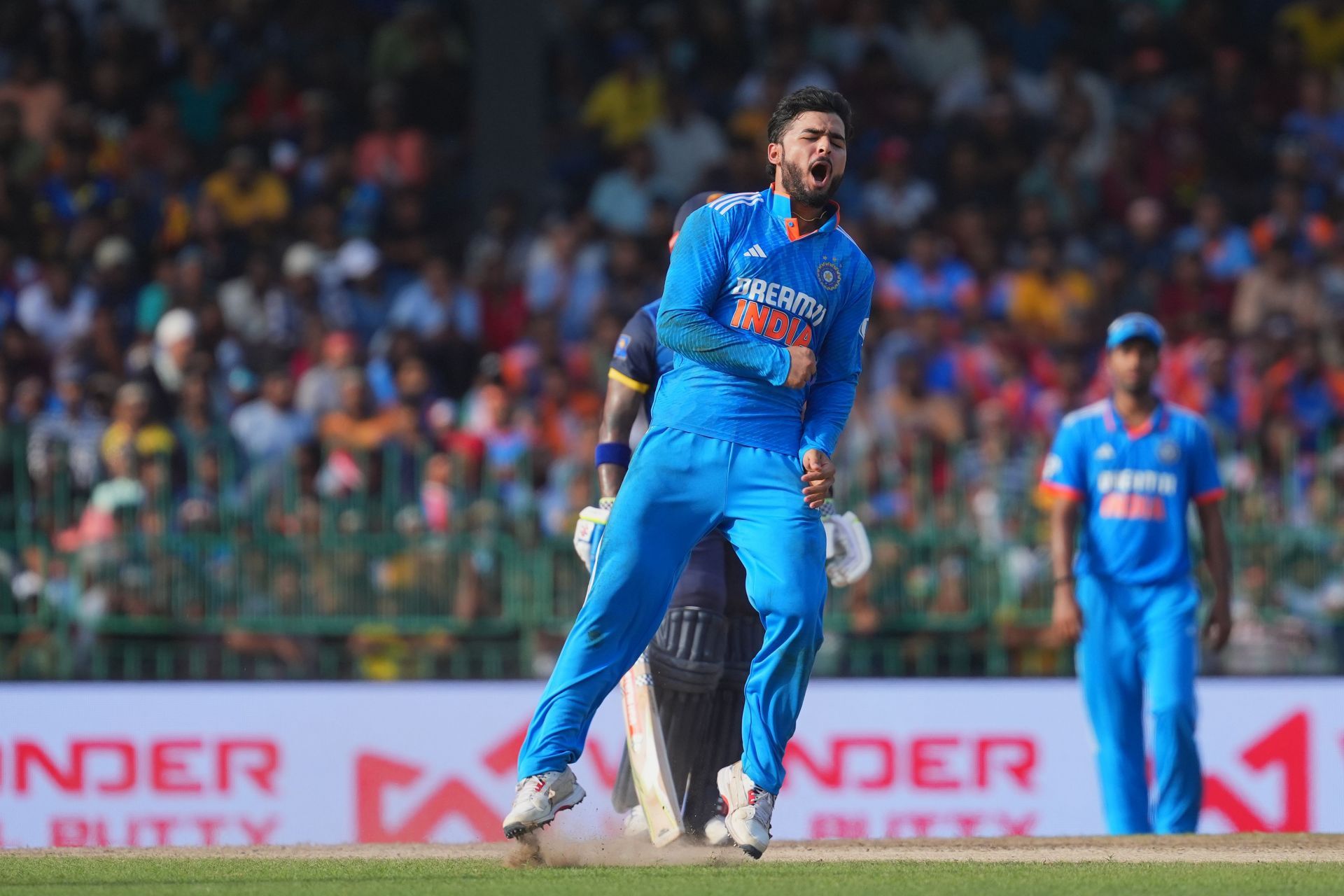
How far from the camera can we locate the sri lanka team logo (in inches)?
245

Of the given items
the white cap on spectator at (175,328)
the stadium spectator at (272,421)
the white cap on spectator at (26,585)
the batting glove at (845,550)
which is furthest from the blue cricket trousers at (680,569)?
the white cap on spectator at (175,328)

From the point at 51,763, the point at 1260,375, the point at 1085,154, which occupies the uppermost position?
the point at 1085,154

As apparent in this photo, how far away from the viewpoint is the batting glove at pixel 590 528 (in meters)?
6.96

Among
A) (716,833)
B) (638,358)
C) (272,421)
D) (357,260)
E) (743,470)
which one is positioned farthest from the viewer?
(357,260)

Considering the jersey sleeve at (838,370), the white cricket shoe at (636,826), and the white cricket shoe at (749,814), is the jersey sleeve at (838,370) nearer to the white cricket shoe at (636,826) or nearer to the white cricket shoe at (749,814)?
the white cricket shoe at (749,814)

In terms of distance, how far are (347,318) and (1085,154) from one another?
6.18m

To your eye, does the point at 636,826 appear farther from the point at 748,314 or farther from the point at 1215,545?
the point at 1215,545

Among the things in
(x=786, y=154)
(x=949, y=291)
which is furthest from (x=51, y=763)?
(x=949, y=291)

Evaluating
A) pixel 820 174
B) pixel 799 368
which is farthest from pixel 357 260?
pixel 799 368

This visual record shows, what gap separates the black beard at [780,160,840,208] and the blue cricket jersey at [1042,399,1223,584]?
330 centimetres

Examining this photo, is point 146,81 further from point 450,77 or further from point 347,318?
point 347,318

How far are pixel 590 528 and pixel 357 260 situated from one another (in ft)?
26.2

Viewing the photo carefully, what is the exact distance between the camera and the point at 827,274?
6242 millimetres

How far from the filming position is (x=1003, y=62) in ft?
54.0
